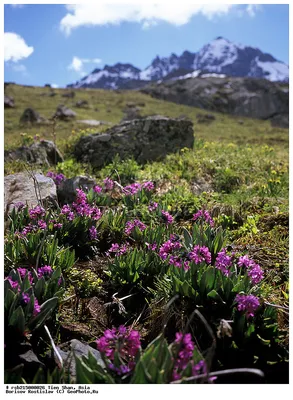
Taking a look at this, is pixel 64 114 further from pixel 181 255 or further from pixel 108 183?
pixel 181 255

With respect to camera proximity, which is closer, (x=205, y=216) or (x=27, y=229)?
(x=27, y=229)

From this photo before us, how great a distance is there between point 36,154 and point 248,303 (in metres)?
6.80

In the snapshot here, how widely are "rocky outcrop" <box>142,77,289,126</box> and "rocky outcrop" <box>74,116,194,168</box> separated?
47.4m

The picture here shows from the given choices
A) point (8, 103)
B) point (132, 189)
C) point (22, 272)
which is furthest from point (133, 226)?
point (8, 103)

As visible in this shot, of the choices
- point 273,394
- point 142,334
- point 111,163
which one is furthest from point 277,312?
point 111,163

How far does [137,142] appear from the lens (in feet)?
30.4

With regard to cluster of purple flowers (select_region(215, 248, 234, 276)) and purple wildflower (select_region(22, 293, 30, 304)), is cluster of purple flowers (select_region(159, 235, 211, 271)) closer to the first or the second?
cluster of purple flowers (select_region(215, 248, 234, 276))

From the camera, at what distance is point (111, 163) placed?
28.2 ft

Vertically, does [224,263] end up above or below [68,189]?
below

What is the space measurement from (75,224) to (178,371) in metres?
2.46

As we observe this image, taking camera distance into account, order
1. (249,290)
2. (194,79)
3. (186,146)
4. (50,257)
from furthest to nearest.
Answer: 1. (194,79)
2. (186,146)
3. (50,257)
4. (249,290)

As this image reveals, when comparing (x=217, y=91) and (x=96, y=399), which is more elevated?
(x=217, y=91)

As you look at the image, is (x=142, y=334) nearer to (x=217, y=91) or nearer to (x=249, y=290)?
(x=249, y=290)

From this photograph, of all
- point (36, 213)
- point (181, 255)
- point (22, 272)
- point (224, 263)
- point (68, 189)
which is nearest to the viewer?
point (22, 272)
